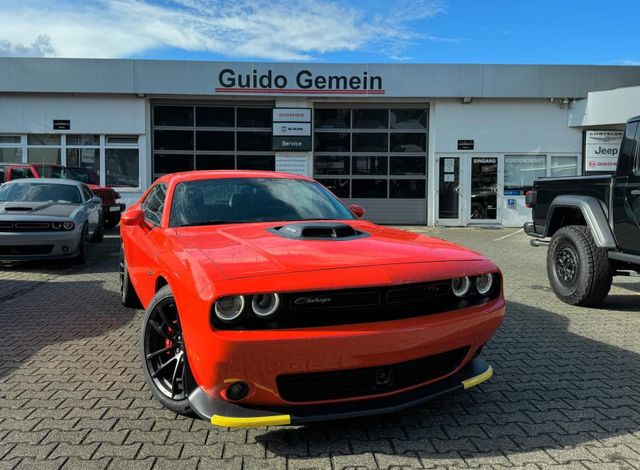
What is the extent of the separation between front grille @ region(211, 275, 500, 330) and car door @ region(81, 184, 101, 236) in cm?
797

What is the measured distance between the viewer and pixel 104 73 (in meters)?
16.7

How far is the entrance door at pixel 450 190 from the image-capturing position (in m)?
17.3

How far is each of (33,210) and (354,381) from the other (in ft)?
25.7

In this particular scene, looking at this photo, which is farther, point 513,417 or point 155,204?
point 155,204

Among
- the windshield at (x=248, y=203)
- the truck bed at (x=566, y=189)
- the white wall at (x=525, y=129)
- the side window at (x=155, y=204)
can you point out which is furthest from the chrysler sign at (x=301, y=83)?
the windshield at (x=248, y=203)

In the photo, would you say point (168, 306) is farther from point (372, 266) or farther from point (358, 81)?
point (358, 81)

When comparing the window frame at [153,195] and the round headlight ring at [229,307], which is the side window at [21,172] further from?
the round headlight ring at [229,307]

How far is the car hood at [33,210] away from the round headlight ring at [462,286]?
7.54 metres

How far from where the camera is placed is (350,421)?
10.0 feet

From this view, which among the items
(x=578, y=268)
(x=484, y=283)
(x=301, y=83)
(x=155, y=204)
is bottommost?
(x=578, y=268)

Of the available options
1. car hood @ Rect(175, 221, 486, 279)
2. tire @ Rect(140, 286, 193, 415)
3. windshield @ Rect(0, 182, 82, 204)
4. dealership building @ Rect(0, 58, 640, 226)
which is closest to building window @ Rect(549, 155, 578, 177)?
dealership building @ Rect(0, 58, 640, 226)

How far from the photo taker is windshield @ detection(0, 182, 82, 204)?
9492 mm

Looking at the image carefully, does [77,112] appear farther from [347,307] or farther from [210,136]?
[347,307]

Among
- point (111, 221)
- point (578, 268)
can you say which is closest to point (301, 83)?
point (111, 221)
